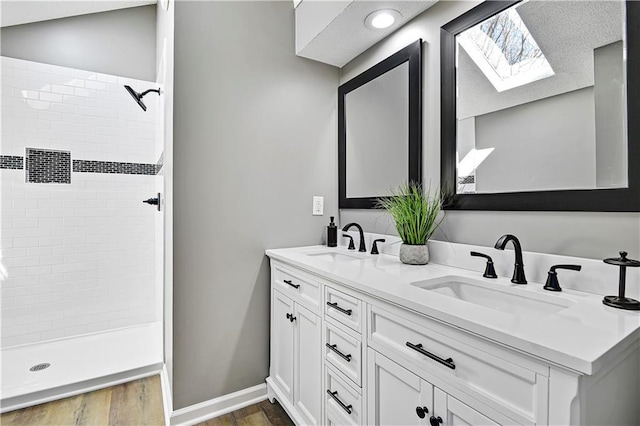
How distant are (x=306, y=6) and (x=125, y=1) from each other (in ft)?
5.78

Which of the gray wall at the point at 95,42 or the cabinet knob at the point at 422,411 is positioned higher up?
the gray wall at the point at 95,42

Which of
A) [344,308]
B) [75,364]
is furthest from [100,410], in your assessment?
[344,308]

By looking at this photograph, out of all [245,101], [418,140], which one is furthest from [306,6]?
[418,140]

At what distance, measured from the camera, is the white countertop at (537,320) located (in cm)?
62

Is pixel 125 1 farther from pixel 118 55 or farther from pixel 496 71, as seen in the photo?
pixel 496 71

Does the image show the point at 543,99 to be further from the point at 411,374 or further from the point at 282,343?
the point at 282,343

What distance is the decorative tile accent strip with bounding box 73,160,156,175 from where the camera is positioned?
2650 mm

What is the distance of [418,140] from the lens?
1653mm

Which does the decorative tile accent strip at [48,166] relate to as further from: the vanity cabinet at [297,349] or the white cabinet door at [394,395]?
the white cabinet door at [394,395]

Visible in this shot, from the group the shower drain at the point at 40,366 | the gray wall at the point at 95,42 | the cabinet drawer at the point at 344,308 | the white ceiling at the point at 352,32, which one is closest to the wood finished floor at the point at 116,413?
the shower drain at the point at 40,366

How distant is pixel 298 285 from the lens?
1.59m

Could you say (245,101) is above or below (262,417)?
above

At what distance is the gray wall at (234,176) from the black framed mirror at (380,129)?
202 millimetres

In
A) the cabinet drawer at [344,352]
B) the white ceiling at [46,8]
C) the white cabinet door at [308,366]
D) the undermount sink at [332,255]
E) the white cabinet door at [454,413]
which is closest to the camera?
the white cabinet door at [454,413]
